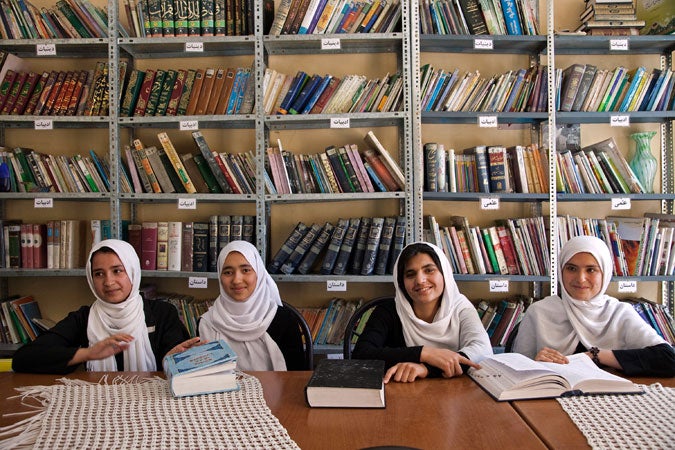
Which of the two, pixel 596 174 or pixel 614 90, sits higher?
pixel 614 90

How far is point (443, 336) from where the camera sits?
2025 mm

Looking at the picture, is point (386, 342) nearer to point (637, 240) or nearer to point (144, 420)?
point (144, 420)

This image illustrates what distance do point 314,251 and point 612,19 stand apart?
2.22 meters

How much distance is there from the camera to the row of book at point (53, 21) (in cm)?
315

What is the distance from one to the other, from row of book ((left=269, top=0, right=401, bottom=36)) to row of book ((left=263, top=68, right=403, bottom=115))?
26 cm

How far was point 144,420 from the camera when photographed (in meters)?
1.30

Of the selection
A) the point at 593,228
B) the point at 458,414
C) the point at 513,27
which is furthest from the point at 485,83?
the point at 458,414

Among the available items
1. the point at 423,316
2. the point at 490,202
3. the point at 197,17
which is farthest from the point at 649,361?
the point at 197,17

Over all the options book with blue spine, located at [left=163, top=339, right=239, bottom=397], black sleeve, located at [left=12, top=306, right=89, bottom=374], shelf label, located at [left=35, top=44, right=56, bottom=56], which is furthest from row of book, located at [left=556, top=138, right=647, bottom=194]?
shelf label, located at [left=35, top=44, right=56, bottom=56]

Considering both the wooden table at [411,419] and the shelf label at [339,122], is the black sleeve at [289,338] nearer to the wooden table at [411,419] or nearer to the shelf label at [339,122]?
the wooden table at [411,419]

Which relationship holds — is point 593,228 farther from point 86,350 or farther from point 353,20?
point 86,350

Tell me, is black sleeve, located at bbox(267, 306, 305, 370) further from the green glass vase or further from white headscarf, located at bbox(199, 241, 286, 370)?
the green glass vase

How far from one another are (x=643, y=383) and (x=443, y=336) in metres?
0.68

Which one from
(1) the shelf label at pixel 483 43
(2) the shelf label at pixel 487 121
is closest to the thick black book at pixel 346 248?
A: (2) the shelf label at pixel 487 121
